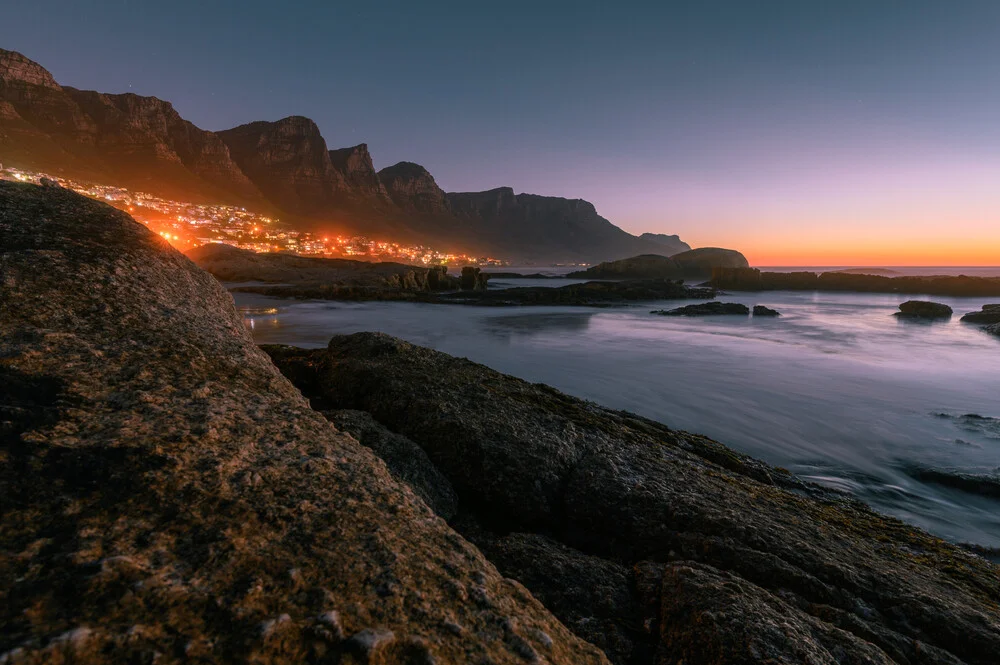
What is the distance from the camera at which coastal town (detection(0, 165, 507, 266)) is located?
82256 millimetres

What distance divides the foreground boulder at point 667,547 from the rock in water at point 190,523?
827mm

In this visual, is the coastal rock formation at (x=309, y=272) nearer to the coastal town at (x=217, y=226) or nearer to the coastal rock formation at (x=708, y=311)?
the coastal town at (x=217, y=226)

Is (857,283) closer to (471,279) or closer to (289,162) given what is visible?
(471,279)

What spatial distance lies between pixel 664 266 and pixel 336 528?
389 feet

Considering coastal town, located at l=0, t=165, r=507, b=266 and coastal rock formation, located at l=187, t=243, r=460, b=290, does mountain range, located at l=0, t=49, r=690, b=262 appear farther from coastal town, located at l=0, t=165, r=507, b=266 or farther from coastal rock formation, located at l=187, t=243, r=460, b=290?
coastal rock formation, located at l=187, t=243, r=460, b=290

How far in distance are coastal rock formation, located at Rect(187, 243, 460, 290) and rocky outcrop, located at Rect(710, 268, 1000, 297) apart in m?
53.9

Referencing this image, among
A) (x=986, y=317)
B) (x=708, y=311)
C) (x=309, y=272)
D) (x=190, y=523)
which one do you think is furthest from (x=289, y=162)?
(x=190, y=523)

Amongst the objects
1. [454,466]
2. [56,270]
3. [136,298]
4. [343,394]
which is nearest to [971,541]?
[454,466]

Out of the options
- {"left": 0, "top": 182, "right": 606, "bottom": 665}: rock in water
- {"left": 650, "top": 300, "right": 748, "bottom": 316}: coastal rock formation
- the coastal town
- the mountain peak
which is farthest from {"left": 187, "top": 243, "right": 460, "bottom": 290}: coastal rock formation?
the mountain peak

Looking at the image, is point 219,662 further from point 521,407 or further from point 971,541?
point 971,541

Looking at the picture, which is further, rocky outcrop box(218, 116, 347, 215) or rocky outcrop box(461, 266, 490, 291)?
rocky outcrop box(218, 116, 347, 215)

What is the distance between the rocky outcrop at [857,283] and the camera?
2454 inches

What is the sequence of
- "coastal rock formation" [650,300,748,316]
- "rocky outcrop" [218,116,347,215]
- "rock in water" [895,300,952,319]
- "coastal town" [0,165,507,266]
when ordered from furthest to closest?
"rocky outcrop" [218,116,347,215], "coastal town" [0,165,507,266], "rock in water" [895,300,952,319], "coastal rock formation" [650,300,748,316]

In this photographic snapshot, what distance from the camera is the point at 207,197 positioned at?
118688 mm
